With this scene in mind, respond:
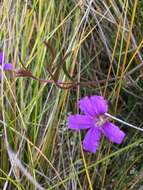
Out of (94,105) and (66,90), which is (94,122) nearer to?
(94,105)

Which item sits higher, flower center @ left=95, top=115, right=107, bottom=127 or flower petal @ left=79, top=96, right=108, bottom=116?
flower petal @ left=79, top=96, right=108, bottom=116

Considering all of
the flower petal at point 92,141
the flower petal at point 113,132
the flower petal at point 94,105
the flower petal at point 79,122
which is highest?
the flower petal at point 94,105

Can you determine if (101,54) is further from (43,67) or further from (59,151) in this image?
(59,151)

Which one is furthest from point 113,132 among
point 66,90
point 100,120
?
point 66,90

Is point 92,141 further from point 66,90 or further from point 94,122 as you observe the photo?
point 66,90

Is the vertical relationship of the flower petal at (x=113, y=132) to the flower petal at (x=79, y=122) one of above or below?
below

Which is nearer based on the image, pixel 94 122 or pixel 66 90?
pixel 94 122
